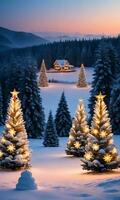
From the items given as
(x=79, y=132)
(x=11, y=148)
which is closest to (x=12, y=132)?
(x=11, y=148)

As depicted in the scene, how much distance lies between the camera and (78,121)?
112ft

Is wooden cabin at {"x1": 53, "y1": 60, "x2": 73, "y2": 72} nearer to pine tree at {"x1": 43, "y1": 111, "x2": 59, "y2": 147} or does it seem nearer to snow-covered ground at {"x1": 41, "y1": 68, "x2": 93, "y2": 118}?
snow-covered ground at {"x1": 41, "y1": 68, "x2": 93, "y2": 118}

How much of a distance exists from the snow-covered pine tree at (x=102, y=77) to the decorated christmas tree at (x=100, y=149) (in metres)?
33.1

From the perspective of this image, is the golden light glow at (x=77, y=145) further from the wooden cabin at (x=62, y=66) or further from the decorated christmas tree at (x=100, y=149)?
the wooden cabin at (x=62, y=66)

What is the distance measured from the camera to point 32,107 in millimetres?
62906

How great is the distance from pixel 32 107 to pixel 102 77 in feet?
31.9

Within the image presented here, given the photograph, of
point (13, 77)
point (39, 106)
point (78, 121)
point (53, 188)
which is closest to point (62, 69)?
point (13, 77)

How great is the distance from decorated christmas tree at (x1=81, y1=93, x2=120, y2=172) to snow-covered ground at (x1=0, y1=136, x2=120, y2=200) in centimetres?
58

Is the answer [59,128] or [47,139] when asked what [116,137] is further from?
[59,128]

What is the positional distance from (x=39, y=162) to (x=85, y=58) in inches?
5830

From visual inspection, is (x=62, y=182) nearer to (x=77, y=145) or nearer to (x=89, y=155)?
(x=89, y=155)

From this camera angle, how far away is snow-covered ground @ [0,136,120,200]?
17.0m

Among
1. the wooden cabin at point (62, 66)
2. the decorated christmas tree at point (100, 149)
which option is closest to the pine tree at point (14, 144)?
the decorated christmas tree at point (100, 149)

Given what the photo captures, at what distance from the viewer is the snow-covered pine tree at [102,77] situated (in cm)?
6044
